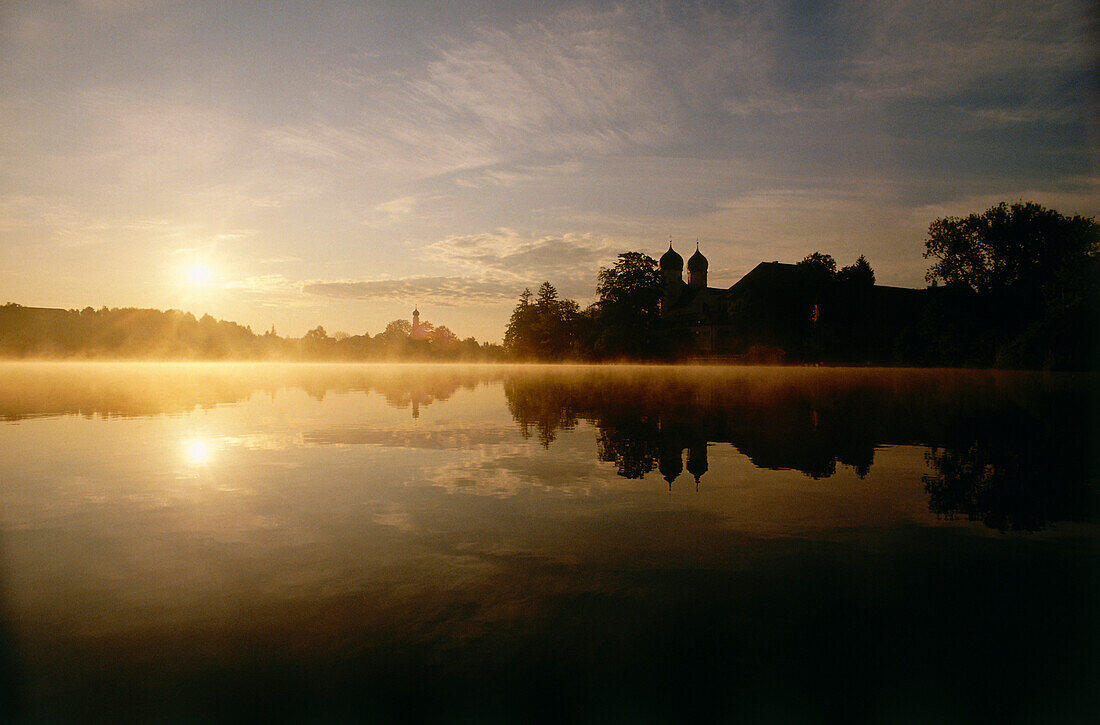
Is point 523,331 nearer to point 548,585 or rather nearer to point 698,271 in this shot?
point 698,271

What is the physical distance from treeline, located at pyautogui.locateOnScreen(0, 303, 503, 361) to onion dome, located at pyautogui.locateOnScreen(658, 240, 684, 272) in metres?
57.2

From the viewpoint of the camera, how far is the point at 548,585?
510cm

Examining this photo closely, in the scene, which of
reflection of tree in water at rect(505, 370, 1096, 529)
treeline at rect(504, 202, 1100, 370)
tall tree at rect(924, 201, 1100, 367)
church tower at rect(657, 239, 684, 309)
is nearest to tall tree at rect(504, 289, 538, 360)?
treeline at rect(504, 202, 1100, 370)

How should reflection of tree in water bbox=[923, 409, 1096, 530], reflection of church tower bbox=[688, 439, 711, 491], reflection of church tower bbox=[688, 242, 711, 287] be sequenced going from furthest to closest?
reflection of church tower bbox=[688, 242, 711, 287] < reflection of church tower bbox=[688, 439, 711, 491] < reflection of tree in water bbox=[923, 409, 1096, 530]

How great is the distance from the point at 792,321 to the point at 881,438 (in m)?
75.0

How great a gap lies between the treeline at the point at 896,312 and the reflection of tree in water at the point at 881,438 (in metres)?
40.9

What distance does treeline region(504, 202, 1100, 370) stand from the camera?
178 ft

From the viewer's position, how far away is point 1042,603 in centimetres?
486

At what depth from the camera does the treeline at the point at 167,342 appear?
134m

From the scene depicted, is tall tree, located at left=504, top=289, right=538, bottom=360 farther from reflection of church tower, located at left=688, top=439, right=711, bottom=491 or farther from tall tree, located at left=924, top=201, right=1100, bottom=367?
reflection of church tower, located at left=688, top=439, right=711, bottom=491

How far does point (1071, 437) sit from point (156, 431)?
23608 millimetres

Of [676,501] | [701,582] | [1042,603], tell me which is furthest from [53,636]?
[1042,603]

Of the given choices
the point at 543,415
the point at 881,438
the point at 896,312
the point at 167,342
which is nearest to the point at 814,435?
the point at 881,438

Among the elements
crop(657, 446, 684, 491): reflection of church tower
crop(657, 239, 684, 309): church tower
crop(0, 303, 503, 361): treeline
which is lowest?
crop(657, 446, 684, 491): reflection of church tower
